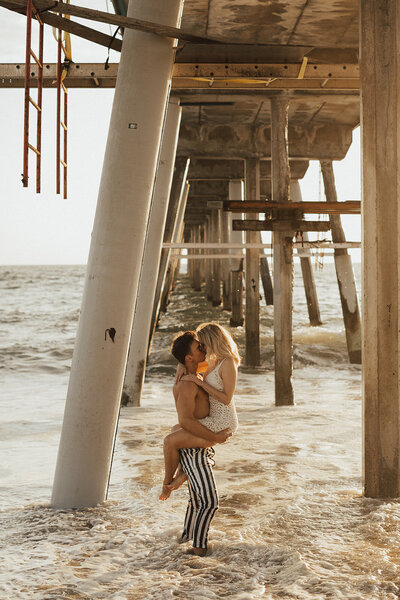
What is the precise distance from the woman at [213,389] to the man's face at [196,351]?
1.7 inches

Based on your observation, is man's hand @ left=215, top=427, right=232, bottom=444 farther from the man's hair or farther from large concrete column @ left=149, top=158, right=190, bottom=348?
large concrete column @ left=149, top=158, right=190, bottom=348

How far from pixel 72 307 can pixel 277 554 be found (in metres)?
29.5

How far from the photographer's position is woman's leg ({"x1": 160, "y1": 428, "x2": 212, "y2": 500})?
3.93 meters

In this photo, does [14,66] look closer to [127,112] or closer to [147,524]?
[127,112]

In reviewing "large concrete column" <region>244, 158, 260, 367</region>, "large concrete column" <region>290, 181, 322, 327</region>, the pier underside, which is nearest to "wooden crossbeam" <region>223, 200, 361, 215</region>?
the pier underside

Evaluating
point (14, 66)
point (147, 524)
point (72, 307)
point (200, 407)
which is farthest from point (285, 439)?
point (72, 307)

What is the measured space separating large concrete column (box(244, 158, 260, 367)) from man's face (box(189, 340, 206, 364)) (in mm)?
8879

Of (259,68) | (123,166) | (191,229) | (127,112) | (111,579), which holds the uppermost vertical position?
(191,229)

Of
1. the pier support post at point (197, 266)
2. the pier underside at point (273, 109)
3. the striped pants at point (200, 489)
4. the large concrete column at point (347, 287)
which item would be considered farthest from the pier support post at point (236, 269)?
the pier support post at point (197, 266)

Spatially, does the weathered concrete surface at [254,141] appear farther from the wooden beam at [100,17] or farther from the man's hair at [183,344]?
the man's hair at [183,344]

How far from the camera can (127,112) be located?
4895mm

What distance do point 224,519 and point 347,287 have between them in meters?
9.55

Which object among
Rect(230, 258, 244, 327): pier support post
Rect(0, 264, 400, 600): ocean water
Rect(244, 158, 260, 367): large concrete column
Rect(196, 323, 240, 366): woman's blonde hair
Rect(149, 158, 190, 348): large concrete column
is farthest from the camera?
Rect(230, 258, 244, 327): pier support post

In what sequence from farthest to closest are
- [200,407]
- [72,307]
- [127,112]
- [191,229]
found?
[191,229], [72,307], [127,112], [200,407]
